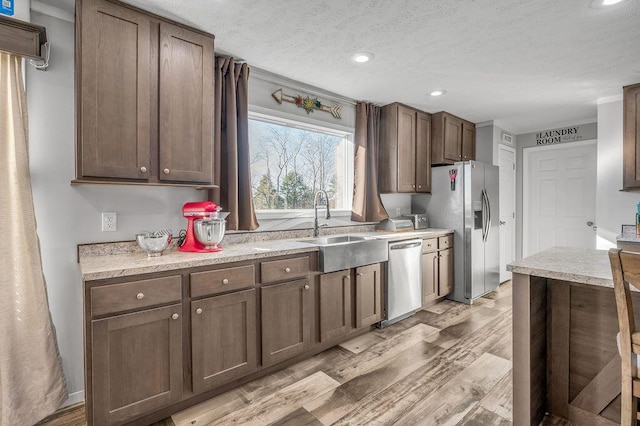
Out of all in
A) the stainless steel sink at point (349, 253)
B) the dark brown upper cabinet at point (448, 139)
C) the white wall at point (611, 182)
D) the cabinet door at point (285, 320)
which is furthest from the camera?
→ the dark brown upper cabinet at point (448, 139)

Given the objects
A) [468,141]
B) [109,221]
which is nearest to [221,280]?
[109,221]

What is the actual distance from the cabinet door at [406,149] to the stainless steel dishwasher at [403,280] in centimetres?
84

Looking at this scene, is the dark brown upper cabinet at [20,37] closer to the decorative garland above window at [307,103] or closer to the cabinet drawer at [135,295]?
the cabinet drawer at [135,295]

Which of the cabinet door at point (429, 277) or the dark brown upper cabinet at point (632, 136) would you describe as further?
the cabinet door at point (429, 277)

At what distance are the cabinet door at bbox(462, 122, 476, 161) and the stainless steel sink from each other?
7.98 feet

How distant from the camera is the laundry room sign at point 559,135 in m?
4.70

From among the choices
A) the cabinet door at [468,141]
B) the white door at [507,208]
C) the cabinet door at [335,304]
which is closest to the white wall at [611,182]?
the white door at [507,208]

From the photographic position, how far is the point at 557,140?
16.0ft

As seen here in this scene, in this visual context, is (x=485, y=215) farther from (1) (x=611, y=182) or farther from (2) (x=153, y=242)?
(2) (x=153, y=242)

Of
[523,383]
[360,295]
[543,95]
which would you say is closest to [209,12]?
[360,295]

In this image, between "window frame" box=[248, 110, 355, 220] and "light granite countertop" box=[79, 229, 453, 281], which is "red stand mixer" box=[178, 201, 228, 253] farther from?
"window frame" box=[248, 110, 355, 220]

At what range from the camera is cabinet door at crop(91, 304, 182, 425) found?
1598 mm

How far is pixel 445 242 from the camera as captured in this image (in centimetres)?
392

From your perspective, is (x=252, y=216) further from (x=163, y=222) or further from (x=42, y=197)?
(x=42, y=197)
